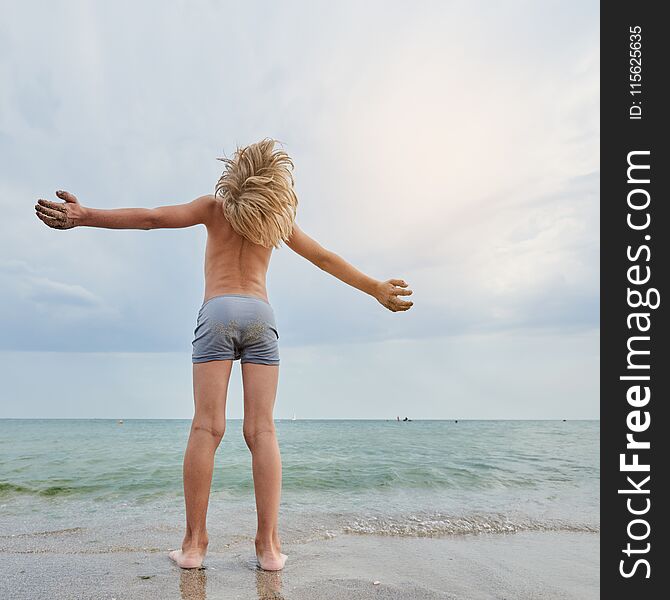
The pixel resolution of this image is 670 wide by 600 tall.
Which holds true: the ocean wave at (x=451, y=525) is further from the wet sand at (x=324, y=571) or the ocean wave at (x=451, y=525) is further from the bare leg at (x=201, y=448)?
the bare leg at (x=201, y=448)

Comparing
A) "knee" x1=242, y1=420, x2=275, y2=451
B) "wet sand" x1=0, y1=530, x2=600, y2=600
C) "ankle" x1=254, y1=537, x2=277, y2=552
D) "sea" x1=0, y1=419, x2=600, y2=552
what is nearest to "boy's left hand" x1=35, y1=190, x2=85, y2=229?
"knee" x1=242, y1=420, x2=275, y2=451

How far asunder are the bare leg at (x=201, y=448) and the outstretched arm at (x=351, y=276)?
0.82 meters

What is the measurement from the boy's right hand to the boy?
25.5 inches

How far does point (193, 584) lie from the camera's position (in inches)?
103

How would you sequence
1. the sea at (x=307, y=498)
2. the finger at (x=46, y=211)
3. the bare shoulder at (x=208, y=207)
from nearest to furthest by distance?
the finger at (x=46, y=211)
the bare shoulder at (x=208, y=207)
the sea at (x=307, y=498)

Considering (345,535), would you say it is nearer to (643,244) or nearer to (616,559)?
(616,559)

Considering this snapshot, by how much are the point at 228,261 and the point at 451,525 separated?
2.79 metres

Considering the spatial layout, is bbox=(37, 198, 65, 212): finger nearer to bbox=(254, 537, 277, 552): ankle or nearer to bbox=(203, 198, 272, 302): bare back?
bbox=(203, 198, 272, 302): bare back

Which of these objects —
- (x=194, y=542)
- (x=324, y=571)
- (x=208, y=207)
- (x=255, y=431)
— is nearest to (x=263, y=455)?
(x=255, y=431)

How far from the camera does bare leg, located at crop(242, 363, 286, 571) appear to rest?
2908 millimetres

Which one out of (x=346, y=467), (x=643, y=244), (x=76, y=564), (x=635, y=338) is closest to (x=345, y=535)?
(x=76, y=564)

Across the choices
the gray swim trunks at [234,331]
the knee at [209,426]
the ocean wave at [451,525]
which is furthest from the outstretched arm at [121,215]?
→ the ocean wave at [451,525]

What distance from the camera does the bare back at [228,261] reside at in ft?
10.0

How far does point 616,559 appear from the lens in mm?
3074
